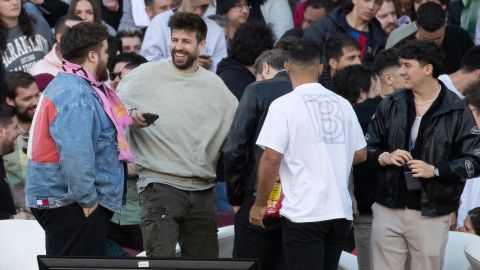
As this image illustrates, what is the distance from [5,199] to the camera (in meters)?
8.52

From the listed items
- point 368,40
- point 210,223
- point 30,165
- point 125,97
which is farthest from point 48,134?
point 368,40

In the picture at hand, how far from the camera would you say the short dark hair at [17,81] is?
32.0 ft

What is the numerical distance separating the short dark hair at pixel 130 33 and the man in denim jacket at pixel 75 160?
5.20m

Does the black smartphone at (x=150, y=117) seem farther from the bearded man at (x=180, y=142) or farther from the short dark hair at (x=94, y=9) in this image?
the short dark hair at (x=94, y=9)

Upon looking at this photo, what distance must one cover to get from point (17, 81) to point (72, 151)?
365cm

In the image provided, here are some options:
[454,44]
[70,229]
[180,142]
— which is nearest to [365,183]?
[180,142]

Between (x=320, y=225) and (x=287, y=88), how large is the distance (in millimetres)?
1066

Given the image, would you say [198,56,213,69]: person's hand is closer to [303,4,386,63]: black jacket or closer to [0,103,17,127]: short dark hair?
[303,4,386,63]: black jacket

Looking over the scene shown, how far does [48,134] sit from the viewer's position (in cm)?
645

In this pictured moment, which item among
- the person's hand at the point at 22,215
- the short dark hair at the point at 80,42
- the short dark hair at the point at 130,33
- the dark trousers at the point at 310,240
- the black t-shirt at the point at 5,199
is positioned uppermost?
the short dark hair at the point at 80,42

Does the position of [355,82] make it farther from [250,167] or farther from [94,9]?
[94,9]

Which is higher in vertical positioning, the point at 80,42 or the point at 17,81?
the point at 80,42

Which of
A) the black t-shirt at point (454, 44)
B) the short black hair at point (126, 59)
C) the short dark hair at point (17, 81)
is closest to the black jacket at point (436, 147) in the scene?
the short black hair at point (126, 59)

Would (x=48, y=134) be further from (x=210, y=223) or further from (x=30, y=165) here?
(x=210, y=223)
